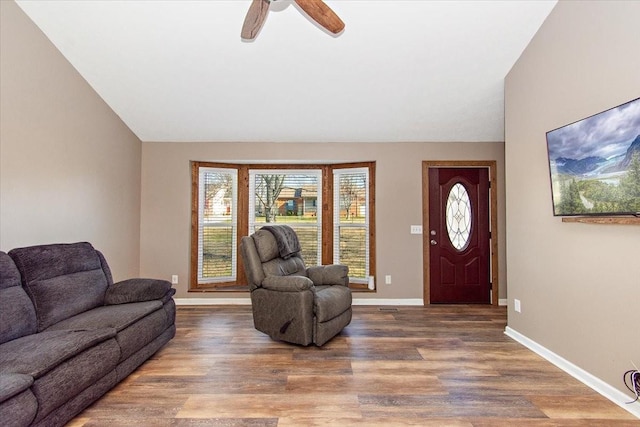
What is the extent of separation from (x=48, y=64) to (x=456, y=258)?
519 cm

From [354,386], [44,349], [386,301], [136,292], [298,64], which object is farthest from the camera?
[386,301]

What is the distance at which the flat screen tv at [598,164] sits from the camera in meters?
1.94

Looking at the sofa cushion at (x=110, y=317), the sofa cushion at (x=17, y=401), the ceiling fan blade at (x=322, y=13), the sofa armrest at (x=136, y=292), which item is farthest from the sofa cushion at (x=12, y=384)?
the ceiling fan blade at (x=322, y=13)

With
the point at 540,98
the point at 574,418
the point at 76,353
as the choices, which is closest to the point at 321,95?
the point at 540,98

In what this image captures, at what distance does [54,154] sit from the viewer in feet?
10.0

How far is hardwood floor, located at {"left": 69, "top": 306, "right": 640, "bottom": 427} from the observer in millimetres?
1916

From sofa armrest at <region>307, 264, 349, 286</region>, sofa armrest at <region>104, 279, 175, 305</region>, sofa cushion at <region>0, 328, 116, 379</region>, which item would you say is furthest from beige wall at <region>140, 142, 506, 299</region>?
sofa cushion at <region>0, 328, 116, 379</region>

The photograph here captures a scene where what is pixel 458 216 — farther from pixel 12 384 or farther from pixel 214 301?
pixel 12 384

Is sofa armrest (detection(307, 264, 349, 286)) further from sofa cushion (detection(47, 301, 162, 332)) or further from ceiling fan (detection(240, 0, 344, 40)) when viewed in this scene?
ceiling fan (detection(240, 0, 344, 40))

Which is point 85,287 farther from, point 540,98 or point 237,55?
point 540,98

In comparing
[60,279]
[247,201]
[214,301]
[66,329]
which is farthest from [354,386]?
[247,201]

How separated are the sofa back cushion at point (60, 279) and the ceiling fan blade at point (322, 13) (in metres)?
2.67

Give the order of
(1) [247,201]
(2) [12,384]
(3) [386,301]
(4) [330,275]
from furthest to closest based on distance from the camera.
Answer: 1. (1) [247,201]
2. (3) [386,301]
3. (4) [330,275]
4. (2) [12,384]

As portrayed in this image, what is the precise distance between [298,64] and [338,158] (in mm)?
1593
